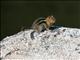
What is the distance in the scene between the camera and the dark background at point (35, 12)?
11698mm

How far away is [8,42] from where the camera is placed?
439 centimetres

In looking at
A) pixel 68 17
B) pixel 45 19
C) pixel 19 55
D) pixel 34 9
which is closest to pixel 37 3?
pixel 34 9

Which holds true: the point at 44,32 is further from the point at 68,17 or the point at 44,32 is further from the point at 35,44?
the point at 68,17

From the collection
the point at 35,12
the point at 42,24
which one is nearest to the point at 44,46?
the point at 42,24

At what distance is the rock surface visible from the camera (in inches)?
161

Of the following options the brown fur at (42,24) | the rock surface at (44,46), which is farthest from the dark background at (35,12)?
the rock surface at (44,46)

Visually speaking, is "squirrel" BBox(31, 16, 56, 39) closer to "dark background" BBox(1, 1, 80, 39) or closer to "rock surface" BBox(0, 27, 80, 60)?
"rock surface" BBox(0, 27, 80, 60)

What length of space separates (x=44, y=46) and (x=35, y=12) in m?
8.64

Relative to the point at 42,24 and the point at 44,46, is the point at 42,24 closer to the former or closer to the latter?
the point at 42,24

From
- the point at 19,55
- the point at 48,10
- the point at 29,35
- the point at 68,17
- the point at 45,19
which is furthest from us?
the point at 48,10

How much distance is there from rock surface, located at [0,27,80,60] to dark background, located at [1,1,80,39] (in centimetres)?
655

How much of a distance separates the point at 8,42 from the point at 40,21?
51cm

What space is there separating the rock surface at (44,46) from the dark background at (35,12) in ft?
21.5

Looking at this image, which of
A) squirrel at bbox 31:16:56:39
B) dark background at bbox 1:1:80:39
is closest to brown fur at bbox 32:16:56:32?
squirrel at bbox 31:16:56:39
